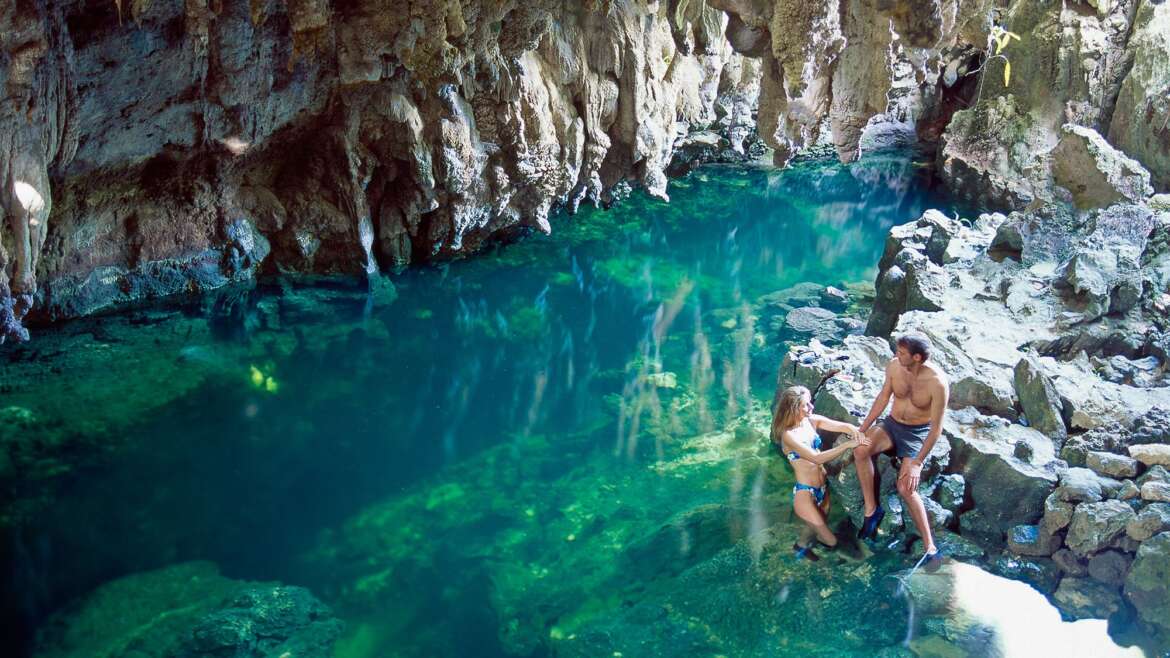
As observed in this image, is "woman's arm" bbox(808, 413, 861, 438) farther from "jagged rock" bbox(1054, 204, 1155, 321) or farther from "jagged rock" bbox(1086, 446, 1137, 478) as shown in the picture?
"jagged rock" bbox(1054, 204, 1155, 321)

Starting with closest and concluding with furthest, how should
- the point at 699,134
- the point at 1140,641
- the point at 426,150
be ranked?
1. the point at 1140,641
2. the point at 426,150
3. the point at 699,134

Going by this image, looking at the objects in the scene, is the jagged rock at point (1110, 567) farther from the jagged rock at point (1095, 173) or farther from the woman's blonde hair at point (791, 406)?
the jagged rock at point (1095, 173)

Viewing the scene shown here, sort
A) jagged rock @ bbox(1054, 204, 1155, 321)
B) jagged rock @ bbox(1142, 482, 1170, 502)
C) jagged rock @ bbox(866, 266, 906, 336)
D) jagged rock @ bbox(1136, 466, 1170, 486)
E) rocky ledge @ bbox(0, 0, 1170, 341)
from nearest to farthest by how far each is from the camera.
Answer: jagged rock @ bbox(1142, 482, 1170, 502) → jagged rock @ bbox(1136, 466, 1170, 486) → rocky ledge @ bbox(0, 0, 1170, 341) → jagged rock @ bbox(1054, 204, 1155, 321) → jagged rock @ bbox(866, 266, 906, 336)

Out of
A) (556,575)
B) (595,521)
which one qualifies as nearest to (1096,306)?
(595,521)

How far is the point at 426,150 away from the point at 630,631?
7.09 m

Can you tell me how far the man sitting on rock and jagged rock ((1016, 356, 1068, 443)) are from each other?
125 centimetres

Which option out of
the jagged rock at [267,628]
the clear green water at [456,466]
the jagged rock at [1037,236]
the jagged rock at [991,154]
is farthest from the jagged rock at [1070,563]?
the jagged rock at [991,154]

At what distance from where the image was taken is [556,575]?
632 centimetres

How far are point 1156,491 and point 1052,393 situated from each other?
45.2 inches

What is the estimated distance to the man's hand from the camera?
5633 mm

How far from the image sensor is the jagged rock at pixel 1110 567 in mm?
5328

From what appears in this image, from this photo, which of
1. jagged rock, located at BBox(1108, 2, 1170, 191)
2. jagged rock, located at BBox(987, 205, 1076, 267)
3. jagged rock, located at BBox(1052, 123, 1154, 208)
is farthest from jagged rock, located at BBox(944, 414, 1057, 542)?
jagged rock, located at BBox(1108, 2, 1170, 191)

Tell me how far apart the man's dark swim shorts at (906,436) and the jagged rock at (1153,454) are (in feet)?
4.76

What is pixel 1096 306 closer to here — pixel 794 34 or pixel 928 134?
pixel 794 34
